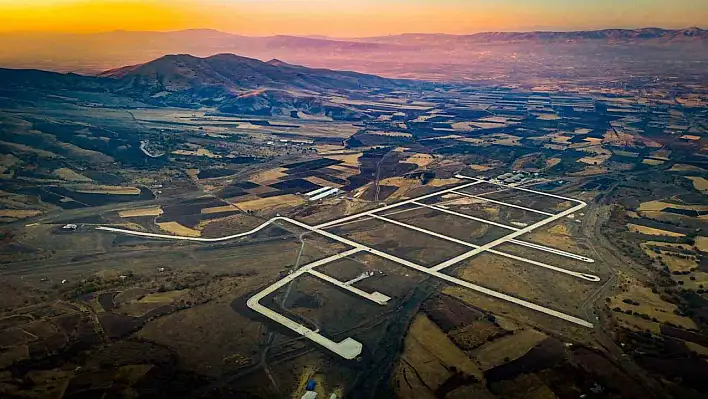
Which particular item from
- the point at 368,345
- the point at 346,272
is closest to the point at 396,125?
the point at 346,272

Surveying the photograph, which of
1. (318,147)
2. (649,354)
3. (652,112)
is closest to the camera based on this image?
(649,354)

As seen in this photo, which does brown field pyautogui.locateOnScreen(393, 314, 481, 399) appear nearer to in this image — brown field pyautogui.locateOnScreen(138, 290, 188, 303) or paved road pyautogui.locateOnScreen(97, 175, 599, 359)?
paved road pyautogui.locateOnScreen(97, 175, 599, 359)

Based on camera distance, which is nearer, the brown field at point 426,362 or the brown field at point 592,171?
the brown field at point 426,362

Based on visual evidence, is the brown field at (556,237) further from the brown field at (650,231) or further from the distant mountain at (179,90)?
the distant mountain at (179,90)

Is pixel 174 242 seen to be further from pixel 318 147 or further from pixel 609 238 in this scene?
pixel 318 147

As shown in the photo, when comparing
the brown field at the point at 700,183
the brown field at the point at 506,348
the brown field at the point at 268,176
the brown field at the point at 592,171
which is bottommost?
the brown field at the point at 700,183

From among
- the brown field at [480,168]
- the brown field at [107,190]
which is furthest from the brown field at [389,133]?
the brown field at [107,190]

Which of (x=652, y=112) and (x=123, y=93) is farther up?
(x=123, y=93)
